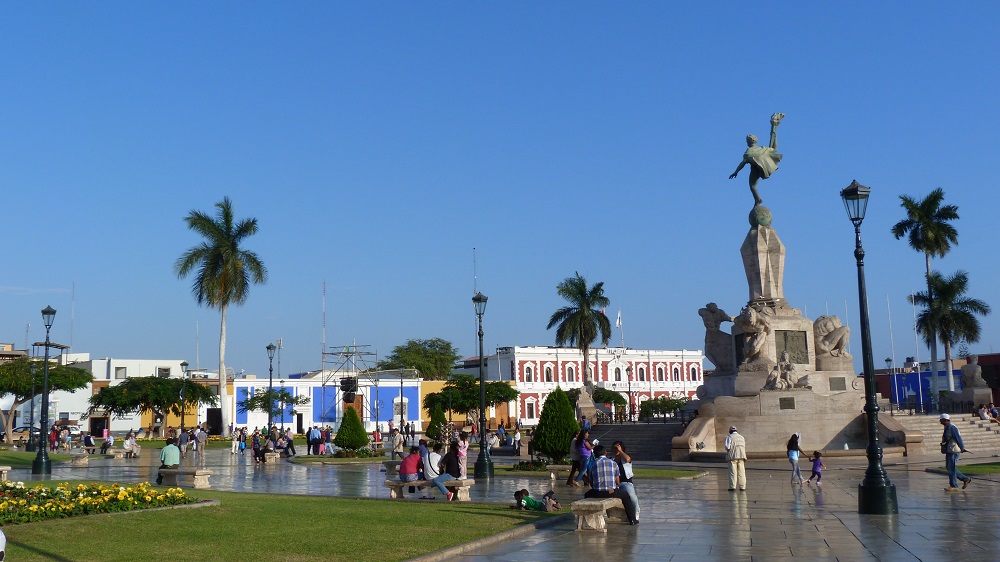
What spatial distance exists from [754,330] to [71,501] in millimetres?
24734

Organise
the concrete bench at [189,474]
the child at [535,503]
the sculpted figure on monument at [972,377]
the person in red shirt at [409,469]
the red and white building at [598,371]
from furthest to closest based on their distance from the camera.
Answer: the red and white building at [598,371] → the sculpted figure on monument at [972,377] → the concrete bench at [189,474] → the person in red shirt at [409,469] → the child at [535,503]

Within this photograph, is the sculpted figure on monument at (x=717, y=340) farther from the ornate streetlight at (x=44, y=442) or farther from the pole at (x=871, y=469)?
the ornate streetlight at (x=44, y=442)

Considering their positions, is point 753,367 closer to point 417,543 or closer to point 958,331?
point 417,543

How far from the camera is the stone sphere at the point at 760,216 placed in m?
35.7

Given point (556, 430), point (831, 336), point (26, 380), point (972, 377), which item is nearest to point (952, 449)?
point (556, 430)

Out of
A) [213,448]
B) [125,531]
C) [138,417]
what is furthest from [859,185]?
[138,417]

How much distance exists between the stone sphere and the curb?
23426 mm

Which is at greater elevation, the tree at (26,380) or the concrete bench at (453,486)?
the tree at (26,380)

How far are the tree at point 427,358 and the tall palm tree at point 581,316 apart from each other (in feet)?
135

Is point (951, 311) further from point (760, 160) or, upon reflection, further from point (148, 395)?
point (148, 395)

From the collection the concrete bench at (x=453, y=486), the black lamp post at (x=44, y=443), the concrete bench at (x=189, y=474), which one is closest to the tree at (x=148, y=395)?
the black lamp post at (x=44, y=443)

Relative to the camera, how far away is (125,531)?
11.6m

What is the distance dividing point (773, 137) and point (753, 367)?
9.82 metres

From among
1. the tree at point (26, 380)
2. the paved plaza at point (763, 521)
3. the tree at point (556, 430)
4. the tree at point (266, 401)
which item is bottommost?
the paved plaza at point (763, 521)
